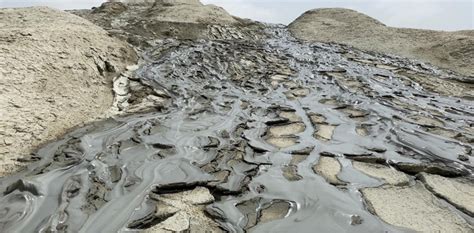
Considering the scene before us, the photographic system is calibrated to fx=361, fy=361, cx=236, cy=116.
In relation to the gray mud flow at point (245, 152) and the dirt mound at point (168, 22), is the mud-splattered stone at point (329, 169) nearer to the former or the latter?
the gray mud flow at point (245, 152)

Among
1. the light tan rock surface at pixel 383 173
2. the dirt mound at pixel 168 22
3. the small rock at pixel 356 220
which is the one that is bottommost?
the small rock at pixel 356 220

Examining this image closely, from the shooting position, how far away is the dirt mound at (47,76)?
362 centimetres

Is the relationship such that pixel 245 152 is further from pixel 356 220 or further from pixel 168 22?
pixel 168 22

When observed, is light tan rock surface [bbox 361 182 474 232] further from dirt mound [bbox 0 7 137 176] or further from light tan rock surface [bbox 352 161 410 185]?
dirt mound [bbox 0 7 137 176]

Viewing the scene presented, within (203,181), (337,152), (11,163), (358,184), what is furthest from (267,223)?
(11,163)

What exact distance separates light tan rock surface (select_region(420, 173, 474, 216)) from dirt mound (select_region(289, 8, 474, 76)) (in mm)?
5978

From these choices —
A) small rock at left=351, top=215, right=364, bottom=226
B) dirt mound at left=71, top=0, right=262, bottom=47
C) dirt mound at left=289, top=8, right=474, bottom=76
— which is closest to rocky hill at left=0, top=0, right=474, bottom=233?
small rock at left=351, top=215, right=364, bottom=226

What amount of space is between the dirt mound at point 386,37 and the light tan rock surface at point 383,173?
605cm

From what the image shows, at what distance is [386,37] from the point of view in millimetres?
11312

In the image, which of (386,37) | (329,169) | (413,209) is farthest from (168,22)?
(413,209)

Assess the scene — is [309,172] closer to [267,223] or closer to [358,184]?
[358,184]

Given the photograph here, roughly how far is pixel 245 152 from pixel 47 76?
2869 mm

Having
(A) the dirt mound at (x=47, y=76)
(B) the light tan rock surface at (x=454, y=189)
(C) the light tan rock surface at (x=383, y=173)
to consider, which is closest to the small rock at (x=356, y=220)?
(C) the light tan rock surface at (x=383, y=173)

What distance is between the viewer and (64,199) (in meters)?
2.60
